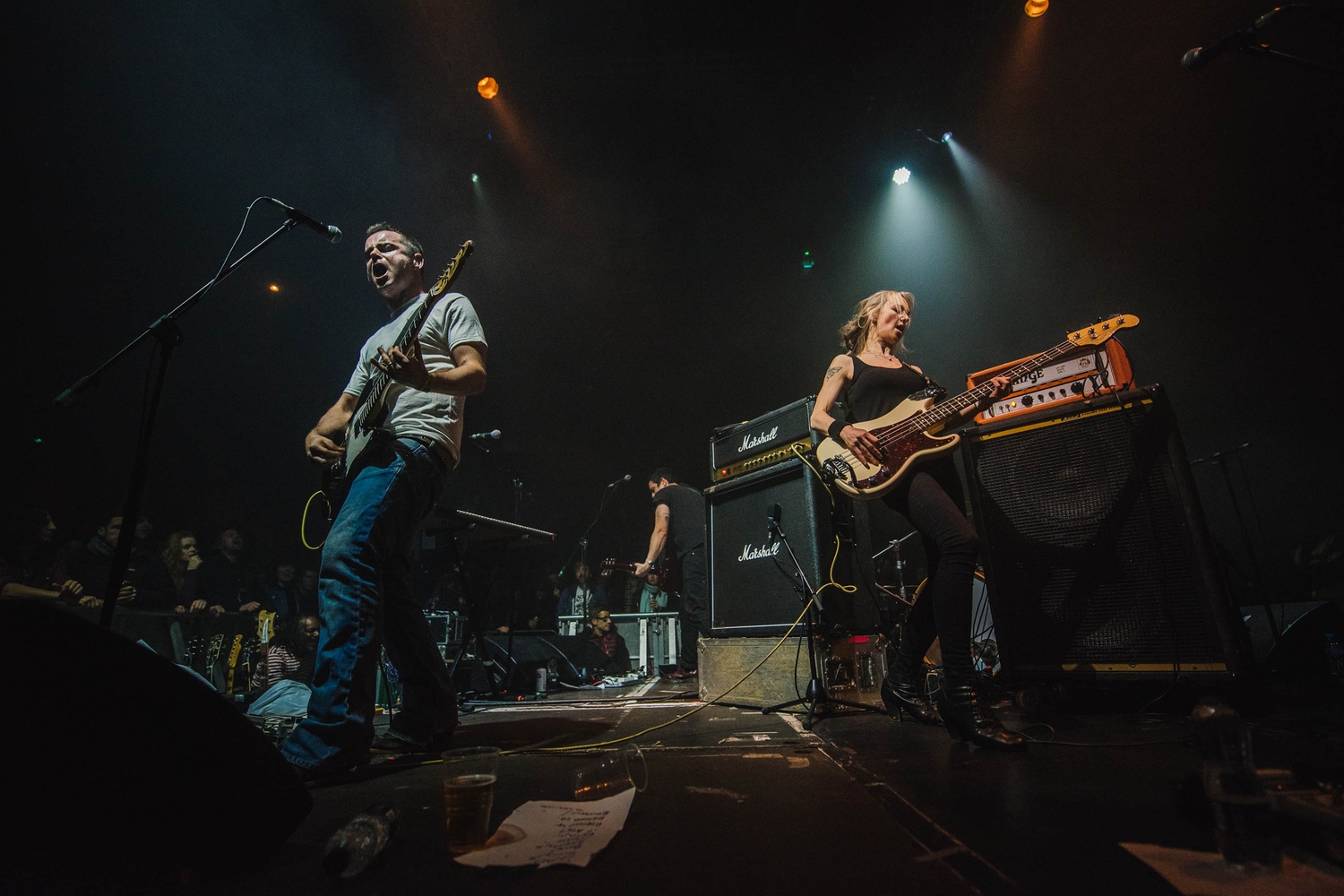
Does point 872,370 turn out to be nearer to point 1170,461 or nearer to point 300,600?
point 1170,461

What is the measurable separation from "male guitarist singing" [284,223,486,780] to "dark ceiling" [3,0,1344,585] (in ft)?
15.5

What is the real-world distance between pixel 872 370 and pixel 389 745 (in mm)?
2731

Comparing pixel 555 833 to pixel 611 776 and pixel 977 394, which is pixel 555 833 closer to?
pixel 611 776

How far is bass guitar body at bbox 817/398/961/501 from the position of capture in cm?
251

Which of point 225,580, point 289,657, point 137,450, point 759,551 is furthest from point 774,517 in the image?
point 225,580

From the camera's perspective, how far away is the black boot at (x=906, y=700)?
251cm

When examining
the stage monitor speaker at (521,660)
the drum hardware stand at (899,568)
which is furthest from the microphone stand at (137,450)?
the drum hardware stand at (899,568)

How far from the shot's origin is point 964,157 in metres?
7.30

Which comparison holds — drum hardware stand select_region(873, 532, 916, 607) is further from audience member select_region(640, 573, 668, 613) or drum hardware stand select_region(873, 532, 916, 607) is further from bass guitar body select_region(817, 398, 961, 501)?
audience member select_region(640, 573, 668, 613)

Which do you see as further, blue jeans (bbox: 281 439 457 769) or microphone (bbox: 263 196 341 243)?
microphone (bbox: 263 196 341 243)

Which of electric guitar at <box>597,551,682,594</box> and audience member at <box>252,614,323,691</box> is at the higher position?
electric guitar at <box>597,551,682,594</box>

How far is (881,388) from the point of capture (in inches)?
110

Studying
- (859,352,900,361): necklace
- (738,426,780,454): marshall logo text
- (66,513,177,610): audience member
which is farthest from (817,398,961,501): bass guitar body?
(66,513,177,610): audience member

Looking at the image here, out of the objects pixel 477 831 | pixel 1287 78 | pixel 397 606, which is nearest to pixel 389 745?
pixel 397 606
